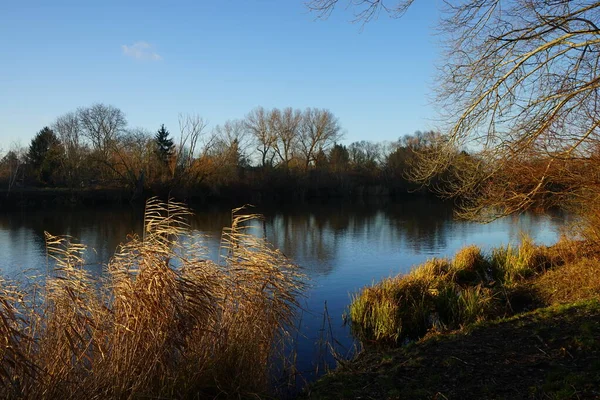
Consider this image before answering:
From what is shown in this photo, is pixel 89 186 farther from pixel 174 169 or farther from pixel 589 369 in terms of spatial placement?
pixel 589 369

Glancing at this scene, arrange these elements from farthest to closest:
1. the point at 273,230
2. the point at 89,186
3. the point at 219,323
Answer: the point at 89,186, the point at 273,230, the point at 219,323

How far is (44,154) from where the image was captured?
158 feet

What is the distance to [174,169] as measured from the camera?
44.8m

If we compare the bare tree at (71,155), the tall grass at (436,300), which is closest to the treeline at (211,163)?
the bare tree at (71,155)

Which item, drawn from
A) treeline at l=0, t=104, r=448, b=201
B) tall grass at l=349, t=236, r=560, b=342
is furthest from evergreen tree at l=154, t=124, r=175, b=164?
tall grass at l=349, t=236, r=560, b=342

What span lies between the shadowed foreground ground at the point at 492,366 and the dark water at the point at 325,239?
5.06 ft

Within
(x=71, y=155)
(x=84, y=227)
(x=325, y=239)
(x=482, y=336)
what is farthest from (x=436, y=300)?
(x=71, y=155)

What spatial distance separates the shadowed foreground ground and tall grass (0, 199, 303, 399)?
974mm

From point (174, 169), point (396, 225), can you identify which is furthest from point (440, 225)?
point (174, 169)

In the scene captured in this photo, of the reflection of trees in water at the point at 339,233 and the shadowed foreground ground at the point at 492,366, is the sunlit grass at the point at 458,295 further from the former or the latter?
the reflection of trees in water at the point at 339,233

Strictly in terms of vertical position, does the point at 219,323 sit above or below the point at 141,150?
below

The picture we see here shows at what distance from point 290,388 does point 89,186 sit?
41.6 m

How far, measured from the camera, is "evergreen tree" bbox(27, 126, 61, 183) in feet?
151

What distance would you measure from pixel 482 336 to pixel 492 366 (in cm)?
129
